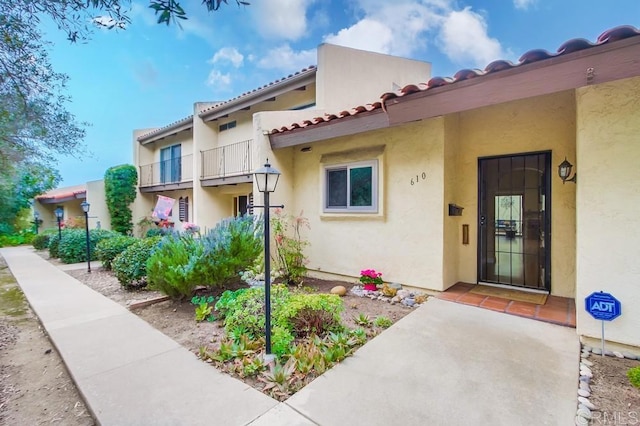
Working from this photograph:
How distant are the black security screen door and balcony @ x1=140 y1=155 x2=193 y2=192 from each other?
12.8 metres

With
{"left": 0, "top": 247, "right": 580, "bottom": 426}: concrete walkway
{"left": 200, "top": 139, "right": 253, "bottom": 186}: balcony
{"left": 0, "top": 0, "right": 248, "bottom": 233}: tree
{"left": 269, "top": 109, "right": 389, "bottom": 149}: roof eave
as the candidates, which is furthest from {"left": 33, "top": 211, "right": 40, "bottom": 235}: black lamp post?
{"left": 269, "top": 109, "right": 389, "bottom": 149}: roof eave

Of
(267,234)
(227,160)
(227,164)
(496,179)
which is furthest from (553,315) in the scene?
(227,160)

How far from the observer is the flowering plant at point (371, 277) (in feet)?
20.5

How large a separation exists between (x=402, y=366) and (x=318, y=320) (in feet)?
4.31

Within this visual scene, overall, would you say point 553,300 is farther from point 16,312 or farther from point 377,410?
point 16,312

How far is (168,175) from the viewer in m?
16.8

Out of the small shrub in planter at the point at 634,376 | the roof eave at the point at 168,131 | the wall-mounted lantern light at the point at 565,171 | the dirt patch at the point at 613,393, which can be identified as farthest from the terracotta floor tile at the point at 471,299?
the roof eave at the point at 168,131

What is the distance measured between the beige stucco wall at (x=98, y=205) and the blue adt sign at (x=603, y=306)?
827 inches

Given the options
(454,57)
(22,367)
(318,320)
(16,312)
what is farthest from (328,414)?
(454,57)

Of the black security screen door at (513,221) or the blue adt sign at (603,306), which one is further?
the black security screen door at (513,221)

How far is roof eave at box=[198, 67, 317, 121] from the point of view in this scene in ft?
30.8

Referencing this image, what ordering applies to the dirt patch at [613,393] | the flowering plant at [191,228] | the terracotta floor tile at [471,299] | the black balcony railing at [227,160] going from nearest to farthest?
the dirt patch at [613,393], the terracotta floor tile at [471,299], the flowering plant at [191,228], the black balcony railing at [227,160]

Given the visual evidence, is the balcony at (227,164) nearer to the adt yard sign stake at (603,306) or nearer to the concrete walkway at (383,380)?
the concrete walkway at (383,380)

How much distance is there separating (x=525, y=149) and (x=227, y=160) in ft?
36.6
